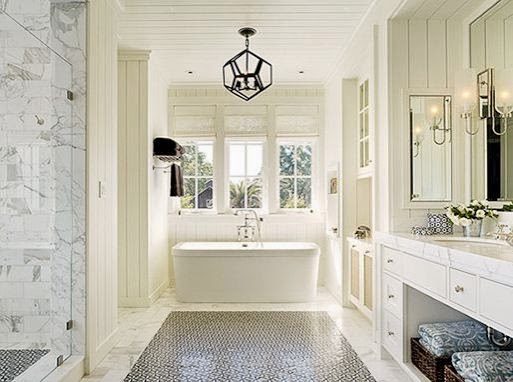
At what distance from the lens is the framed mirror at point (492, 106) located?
268 centimetres

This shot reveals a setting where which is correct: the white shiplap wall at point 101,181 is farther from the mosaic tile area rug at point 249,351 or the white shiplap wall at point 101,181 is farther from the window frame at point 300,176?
the window frame at point 300,176

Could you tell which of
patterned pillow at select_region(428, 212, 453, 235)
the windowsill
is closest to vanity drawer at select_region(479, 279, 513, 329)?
patterned pillow at select_region(428, 212, 453, 235)

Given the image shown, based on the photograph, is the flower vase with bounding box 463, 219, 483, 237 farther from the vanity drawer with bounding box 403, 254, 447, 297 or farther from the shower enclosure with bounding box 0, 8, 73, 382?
the shower enclosure with bounding box 0, 8, 73, 382

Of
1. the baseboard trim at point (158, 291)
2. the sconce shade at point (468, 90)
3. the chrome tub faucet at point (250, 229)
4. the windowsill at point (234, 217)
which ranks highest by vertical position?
the sconce shade at point (468, 90)

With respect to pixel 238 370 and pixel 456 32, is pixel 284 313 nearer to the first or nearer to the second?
pixel 238 370

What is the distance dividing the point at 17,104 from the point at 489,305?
118 inches

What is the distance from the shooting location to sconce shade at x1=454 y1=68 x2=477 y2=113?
2926mm

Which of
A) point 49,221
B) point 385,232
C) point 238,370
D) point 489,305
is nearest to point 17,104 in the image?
point 49,221

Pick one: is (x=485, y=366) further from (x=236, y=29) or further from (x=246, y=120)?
(x=246, y=120)

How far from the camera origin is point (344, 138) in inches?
187

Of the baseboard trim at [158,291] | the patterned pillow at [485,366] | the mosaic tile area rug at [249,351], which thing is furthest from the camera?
the baseboard trim at [158,291]

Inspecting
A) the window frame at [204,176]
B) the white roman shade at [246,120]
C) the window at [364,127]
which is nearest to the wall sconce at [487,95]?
the window at [364,127]

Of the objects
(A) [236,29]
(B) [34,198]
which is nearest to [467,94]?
(A) [236,29]

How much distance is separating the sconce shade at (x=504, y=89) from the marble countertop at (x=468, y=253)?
82 centimetres
